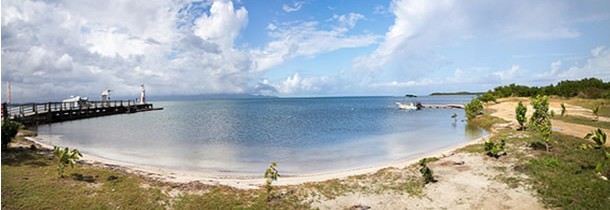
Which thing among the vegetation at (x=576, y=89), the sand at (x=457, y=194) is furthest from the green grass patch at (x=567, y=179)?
the vegetation at (x=576, y=89)

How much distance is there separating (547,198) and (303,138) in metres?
19.5

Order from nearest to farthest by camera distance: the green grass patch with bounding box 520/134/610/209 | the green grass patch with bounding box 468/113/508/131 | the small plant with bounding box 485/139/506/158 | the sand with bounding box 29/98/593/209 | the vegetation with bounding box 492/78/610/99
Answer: the green grass patch with bounding box 520/134/610/209, the sand with bounding box 29/98/593/209, the small plant with bounding box 485/139/506/158, the green grass patch with bounding box 468/113/508/131, the vegetation with bounding box 492/78/610/99

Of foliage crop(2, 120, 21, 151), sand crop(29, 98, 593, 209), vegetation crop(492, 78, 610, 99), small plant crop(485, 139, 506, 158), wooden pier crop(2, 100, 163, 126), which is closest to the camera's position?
A: sand crop(29, 98, 593, 209)

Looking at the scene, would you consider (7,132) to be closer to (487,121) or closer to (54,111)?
(54,111)

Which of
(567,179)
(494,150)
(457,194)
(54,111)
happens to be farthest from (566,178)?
(54,111)

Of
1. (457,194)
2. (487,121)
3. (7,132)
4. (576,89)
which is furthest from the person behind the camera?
(576,89)

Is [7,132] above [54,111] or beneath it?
above

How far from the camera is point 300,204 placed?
9.51m

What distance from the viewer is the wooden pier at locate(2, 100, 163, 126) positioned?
32375 millimetres

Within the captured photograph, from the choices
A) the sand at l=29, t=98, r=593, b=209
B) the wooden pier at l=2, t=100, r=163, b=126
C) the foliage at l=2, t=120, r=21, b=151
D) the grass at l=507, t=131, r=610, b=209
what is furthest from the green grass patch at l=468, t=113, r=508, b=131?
the wooden pier at l=2, t=100, r=163, b=126

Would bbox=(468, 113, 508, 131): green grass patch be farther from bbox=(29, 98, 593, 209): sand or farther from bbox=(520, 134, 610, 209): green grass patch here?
bbox=(29, 98, 593, 209): sand

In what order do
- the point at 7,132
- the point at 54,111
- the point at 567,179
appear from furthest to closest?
the point at 54,111, the point at 7,132, the point at 567,179

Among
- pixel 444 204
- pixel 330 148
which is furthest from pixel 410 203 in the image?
pixel 330 148

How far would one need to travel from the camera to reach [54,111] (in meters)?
40.1
